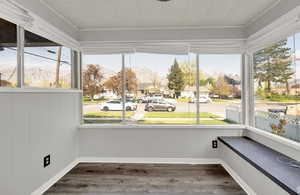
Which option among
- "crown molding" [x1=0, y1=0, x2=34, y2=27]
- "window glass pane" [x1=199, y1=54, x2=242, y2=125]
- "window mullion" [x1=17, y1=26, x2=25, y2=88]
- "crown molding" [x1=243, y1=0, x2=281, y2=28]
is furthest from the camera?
"window glass pane" [x1=199, y1=54, x2=242, y2=125]

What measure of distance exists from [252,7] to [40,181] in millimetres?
3378

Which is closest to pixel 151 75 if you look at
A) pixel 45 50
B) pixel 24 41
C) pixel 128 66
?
pixel 128 66

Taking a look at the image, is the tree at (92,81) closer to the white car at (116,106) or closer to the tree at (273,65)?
the white car at (116,106)

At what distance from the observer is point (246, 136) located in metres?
3.53

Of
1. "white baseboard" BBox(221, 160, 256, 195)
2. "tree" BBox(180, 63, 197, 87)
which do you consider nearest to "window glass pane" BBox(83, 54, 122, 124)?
"tree" BBox(180, 63, 197, 87)

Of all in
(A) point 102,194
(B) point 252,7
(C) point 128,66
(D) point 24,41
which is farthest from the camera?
(C) point 128,66

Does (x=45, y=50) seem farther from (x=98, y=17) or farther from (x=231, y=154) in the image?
(x=231, y=154)

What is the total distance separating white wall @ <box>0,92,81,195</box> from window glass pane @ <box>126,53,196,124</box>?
1085 mm

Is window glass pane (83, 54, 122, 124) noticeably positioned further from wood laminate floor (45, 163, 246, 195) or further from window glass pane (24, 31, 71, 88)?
wood laminate floor (45, 163, 246, 195)

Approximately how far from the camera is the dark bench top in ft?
5.92

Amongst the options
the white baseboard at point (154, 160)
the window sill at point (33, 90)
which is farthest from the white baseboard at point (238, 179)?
the window sill at point (33, 90)

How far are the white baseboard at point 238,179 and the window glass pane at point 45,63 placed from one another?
9.02 feet

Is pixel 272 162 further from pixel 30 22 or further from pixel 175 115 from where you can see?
pixel 30 22

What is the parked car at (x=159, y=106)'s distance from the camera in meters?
3.73
